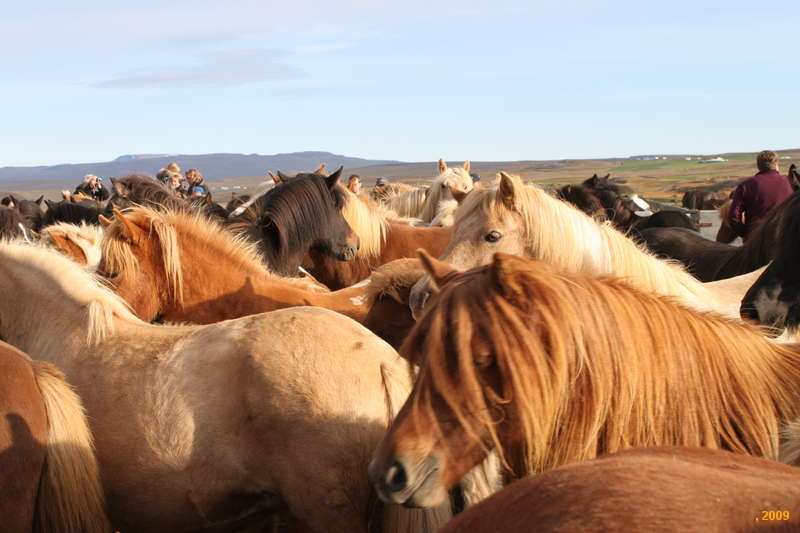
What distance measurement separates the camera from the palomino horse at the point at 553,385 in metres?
2.05

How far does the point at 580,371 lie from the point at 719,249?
631 cm

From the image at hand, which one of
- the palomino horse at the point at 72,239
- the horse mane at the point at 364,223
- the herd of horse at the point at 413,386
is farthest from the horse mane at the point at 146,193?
the horse mane at the point at 364,223

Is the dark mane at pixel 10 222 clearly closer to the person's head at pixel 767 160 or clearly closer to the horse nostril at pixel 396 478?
the person's head at pixel 767 160

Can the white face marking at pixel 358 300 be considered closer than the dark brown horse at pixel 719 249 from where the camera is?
Yes

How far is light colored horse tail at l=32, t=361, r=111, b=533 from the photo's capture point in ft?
10.2

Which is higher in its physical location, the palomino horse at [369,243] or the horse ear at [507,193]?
the horse ear at [507,193]

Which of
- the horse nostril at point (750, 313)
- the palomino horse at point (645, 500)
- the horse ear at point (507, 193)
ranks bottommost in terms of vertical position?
the horse nostril at point (750, 313)

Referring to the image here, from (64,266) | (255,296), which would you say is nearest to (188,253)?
(255,296)

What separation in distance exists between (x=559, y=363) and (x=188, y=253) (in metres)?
3.45

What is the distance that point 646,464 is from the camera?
155 cm

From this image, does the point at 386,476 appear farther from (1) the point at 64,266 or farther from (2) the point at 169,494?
(1) the point at 64,266

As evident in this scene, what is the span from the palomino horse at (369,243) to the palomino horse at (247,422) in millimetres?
3926

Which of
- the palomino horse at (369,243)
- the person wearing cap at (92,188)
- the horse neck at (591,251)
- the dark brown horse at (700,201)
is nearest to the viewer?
the horse neck at (591,251)

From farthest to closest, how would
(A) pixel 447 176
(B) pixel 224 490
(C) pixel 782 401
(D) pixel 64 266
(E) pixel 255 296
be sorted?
(A) pixel 447 176
(E) pixel 255 296
(D) pixel 64 266
(B) pixel 224 490
(C) pixel 782 401
